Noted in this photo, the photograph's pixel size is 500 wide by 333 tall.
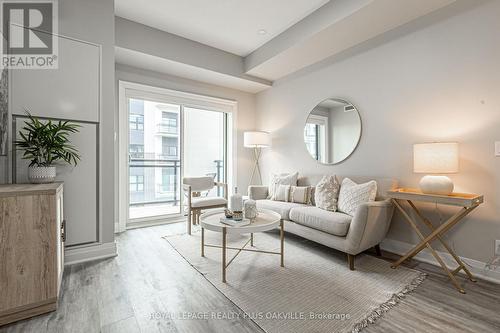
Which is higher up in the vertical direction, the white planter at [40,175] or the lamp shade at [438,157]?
the lamp shade at [438,157]

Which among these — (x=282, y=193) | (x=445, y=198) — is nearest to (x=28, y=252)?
(x=282, y=193)

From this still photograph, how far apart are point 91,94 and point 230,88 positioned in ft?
8.68

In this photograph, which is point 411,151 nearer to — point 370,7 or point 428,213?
point 428,213

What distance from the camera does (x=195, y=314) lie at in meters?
1.58

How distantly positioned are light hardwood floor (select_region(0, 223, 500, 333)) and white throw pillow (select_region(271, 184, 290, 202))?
1.66m

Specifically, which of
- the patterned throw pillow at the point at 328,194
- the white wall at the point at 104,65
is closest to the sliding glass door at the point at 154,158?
the white wall at the point at 104,65

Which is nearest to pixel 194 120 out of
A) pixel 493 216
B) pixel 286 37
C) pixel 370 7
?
pixel 286 37

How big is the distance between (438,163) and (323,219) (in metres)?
1.14

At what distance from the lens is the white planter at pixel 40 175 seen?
1.96 m

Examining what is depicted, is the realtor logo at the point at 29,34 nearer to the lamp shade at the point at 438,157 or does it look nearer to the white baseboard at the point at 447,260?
the lamp shade at the point at 438,157

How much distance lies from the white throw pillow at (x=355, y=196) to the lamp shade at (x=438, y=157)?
0.49 m

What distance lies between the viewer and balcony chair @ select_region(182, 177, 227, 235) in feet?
11.2

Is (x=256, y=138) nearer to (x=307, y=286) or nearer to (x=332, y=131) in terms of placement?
(x=332, y=131)

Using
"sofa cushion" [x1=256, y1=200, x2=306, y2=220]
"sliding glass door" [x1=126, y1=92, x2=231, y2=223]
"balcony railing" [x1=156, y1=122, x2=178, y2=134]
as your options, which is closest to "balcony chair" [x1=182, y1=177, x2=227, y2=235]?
"sliding glass door" [x1=126, y1=92, x2=231, y2=223]
